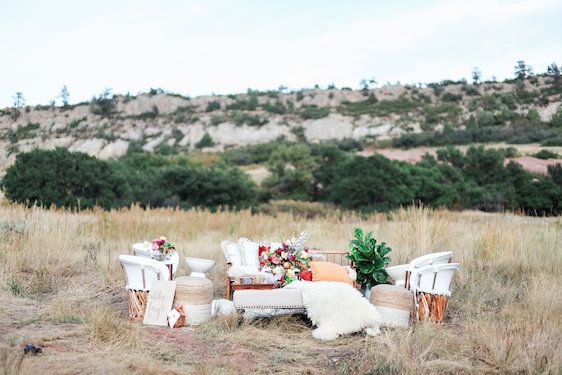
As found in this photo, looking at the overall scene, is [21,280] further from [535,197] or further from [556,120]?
[556,120]

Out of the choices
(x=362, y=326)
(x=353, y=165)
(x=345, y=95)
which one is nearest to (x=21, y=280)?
(x=362, y=326)

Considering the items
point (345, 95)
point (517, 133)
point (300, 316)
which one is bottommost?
point (300, 316)

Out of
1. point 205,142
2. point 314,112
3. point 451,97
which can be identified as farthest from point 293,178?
point 451,97

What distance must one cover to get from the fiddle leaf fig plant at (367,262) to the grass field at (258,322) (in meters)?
1.00

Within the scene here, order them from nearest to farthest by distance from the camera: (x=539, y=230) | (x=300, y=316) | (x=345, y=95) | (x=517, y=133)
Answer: (x=300, y=316)
(x=539, y=230)
(x=517, y=133)
(x=345, y=95)

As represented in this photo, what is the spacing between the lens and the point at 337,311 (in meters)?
6.21

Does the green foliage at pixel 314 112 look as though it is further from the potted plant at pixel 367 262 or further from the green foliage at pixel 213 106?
the potted plant at pixel 367 262

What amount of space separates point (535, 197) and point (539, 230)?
43.0ft

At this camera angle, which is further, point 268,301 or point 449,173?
point 449,173

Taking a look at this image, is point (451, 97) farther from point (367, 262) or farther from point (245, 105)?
point (367, 262)

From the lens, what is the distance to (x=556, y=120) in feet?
97.0

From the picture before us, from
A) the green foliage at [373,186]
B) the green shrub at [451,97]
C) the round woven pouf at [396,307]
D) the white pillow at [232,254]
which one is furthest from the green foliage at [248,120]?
the round woven pouf at [396,307]

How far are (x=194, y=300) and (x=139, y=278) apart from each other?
74 cm

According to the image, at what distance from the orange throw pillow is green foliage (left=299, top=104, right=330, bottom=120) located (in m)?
44.9
